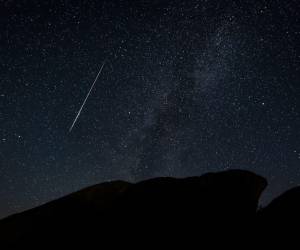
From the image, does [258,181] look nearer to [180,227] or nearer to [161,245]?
[180,227]

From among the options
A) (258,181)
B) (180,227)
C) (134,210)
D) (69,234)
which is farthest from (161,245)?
(258,181)

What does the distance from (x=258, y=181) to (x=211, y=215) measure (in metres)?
3.58

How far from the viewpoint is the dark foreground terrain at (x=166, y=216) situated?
1134 cm

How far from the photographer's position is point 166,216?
12.4 m

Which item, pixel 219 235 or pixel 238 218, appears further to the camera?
pixel 238 218

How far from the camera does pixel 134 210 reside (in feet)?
42.2

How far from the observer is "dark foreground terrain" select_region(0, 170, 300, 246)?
11.3m

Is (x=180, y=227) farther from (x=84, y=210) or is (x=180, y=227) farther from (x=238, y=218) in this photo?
(x=84, y=210)

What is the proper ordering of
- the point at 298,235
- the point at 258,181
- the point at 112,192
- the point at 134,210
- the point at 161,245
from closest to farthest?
the point at 298,235, the point at 161,245, the point at 134,210, the point at 258,181, the point at 112,192

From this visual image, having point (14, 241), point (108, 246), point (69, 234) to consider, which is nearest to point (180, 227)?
point (108, 246)

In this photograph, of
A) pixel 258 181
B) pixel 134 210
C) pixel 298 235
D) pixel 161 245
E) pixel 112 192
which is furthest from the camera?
pixel 112 192

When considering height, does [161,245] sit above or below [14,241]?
above

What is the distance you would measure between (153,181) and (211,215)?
3575mm

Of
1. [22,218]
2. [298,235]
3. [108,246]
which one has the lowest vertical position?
[22,218]
